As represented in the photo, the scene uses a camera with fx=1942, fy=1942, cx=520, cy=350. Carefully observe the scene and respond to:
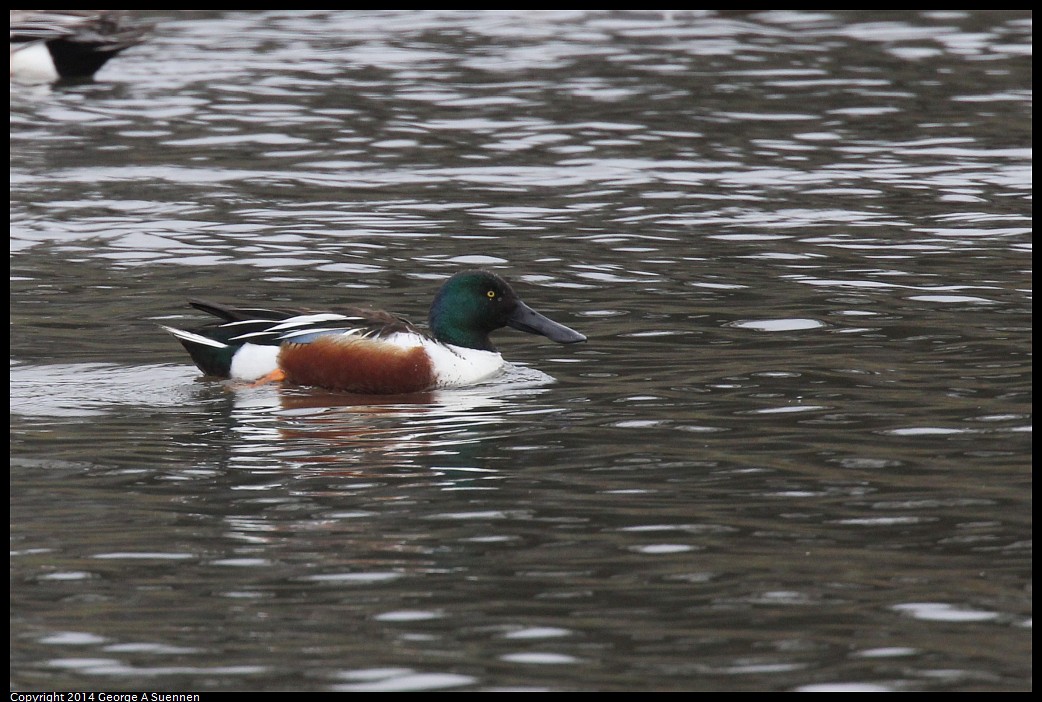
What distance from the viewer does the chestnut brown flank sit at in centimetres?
977

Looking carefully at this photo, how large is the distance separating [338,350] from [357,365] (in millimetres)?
122

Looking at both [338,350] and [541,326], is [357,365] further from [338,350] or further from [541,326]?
[541,326]

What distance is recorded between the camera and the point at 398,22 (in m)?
25.9

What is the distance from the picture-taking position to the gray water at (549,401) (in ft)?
19.7

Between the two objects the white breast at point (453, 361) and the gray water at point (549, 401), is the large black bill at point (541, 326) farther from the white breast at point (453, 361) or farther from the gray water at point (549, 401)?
the white breast at point (453, 361)

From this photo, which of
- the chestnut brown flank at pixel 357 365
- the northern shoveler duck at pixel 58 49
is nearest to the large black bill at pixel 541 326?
the chestnut brown flank at pixel 357 365

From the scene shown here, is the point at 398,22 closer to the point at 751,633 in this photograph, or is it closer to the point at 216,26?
the point at 216,26

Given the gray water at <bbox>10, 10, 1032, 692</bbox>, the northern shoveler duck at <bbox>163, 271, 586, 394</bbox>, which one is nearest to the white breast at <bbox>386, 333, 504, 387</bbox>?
the northern shoveler duck at <bbox>163, 271, 586, 394</bbox>

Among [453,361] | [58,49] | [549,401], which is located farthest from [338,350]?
[58,49]

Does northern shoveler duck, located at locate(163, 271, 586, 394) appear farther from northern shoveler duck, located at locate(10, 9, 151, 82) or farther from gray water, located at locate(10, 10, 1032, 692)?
northern shoveler duck, located at locate(10, 9, 151, 82)

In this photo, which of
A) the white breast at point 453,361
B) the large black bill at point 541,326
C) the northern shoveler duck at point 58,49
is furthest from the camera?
the northern shoveler duck at point 58,49

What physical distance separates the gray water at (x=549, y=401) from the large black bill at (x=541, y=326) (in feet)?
0.48

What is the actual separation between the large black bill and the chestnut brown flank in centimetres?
70

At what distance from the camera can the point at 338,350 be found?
32.1ft
